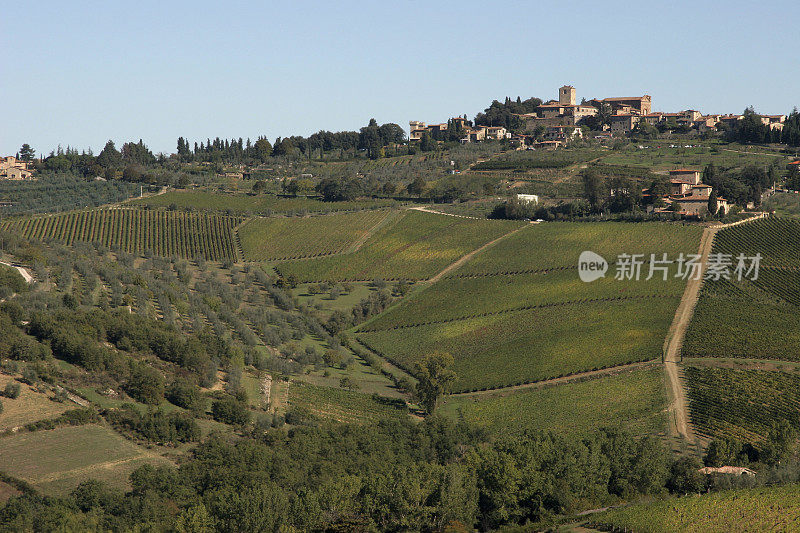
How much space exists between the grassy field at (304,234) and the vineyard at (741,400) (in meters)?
51.7

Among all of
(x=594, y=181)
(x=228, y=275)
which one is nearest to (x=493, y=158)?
(x=594, y=181)

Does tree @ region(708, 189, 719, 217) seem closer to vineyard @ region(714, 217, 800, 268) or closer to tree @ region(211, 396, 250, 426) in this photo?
vineyard @ region(714, 217, 800, 268)

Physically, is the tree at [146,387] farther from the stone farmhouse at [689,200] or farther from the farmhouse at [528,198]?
the farmhouse at [528,198]

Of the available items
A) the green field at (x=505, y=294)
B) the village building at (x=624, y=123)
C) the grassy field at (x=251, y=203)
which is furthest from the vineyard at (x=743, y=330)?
the village building at (x=624, y=123)

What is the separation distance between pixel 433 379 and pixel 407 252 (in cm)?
3782

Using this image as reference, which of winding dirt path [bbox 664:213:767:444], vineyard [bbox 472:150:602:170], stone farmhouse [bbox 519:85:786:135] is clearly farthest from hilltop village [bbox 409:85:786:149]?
winding dirt path [bbox 664:213:767:444]

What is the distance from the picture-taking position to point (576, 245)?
313 feet

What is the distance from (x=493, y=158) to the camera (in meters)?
149

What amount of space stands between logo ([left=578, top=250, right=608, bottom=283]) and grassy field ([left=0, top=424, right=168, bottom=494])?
1831 inches

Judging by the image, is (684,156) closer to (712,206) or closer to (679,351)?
(712,206)

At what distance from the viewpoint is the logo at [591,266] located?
283ft

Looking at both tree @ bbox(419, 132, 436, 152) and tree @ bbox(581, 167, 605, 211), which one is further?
tree @ bbox(419, 132, 436, 152)

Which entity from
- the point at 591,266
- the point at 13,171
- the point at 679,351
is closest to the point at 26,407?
the point at 679,351

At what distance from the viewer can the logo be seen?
86.1 m
